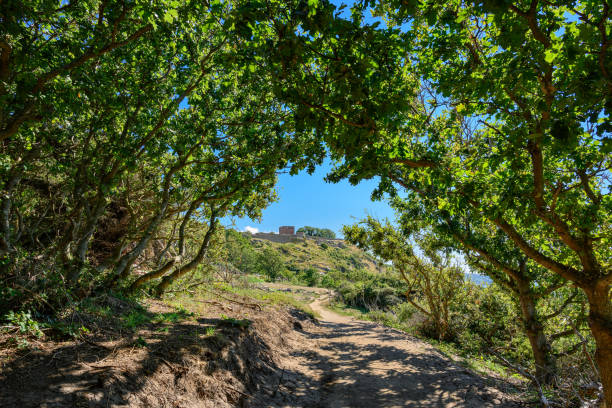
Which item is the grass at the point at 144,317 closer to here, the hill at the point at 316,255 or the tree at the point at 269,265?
the tree at the point at 269,265

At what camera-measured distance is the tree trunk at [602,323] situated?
4574mm

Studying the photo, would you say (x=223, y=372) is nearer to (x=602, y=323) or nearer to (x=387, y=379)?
(x=387, y=379)

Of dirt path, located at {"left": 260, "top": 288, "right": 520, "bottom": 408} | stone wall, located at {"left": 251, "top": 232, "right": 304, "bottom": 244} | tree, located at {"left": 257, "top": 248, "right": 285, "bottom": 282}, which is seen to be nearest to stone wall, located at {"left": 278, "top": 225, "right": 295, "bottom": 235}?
stone wall, located at {"left": 251, "top": 232, "right": 304, "bottom": 244}

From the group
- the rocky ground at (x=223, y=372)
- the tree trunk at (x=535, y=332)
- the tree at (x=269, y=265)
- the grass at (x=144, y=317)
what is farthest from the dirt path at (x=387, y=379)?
the tree at (x=269, y=265)

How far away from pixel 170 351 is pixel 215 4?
5.39 m

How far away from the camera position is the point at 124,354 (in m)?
4.00

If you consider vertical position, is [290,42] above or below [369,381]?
above

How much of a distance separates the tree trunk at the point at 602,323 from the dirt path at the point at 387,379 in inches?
63.5

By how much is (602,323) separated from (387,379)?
4274 mm

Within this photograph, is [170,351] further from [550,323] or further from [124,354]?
[550,323]

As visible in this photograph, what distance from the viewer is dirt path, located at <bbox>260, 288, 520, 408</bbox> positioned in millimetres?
5191

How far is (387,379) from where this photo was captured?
6.30 m

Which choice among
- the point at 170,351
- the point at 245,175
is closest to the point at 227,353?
the point at 170,351

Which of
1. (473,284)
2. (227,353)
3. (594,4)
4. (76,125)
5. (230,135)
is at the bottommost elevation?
(227,353)
